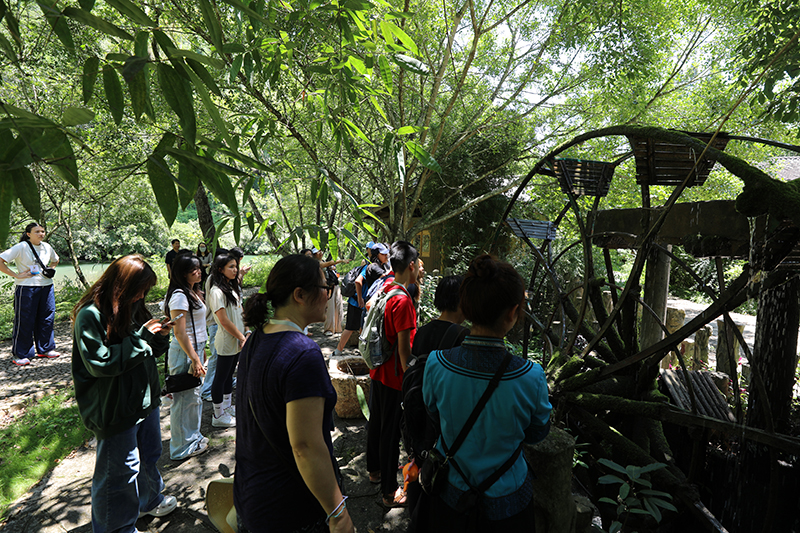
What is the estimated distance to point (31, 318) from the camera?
6312 millimetres

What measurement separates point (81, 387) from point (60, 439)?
268cm

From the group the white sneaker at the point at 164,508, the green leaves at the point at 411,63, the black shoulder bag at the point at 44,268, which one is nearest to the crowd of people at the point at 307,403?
the white sneaker at the point at 164,508

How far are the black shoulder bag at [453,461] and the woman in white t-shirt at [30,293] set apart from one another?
6.47 meters

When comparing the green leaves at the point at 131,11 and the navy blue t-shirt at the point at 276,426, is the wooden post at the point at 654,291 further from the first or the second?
the green leaves at the point at 131,11

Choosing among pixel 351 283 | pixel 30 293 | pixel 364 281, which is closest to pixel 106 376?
pixel 364 281

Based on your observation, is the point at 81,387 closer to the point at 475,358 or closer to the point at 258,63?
the point at 258,63

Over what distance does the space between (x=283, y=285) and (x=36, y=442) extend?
427 cm

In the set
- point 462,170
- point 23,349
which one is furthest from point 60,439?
point 462,170

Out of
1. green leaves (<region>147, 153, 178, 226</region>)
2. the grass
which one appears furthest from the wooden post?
the grass

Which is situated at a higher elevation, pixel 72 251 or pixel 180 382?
pixel 72 251

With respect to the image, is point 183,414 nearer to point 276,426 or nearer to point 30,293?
point 276,426

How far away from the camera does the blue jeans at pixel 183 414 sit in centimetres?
367

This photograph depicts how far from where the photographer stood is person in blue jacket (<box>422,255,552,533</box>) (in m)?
1.69

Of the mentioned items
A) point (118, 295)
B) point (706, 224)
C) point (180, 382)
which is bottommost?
point (180, 382)
